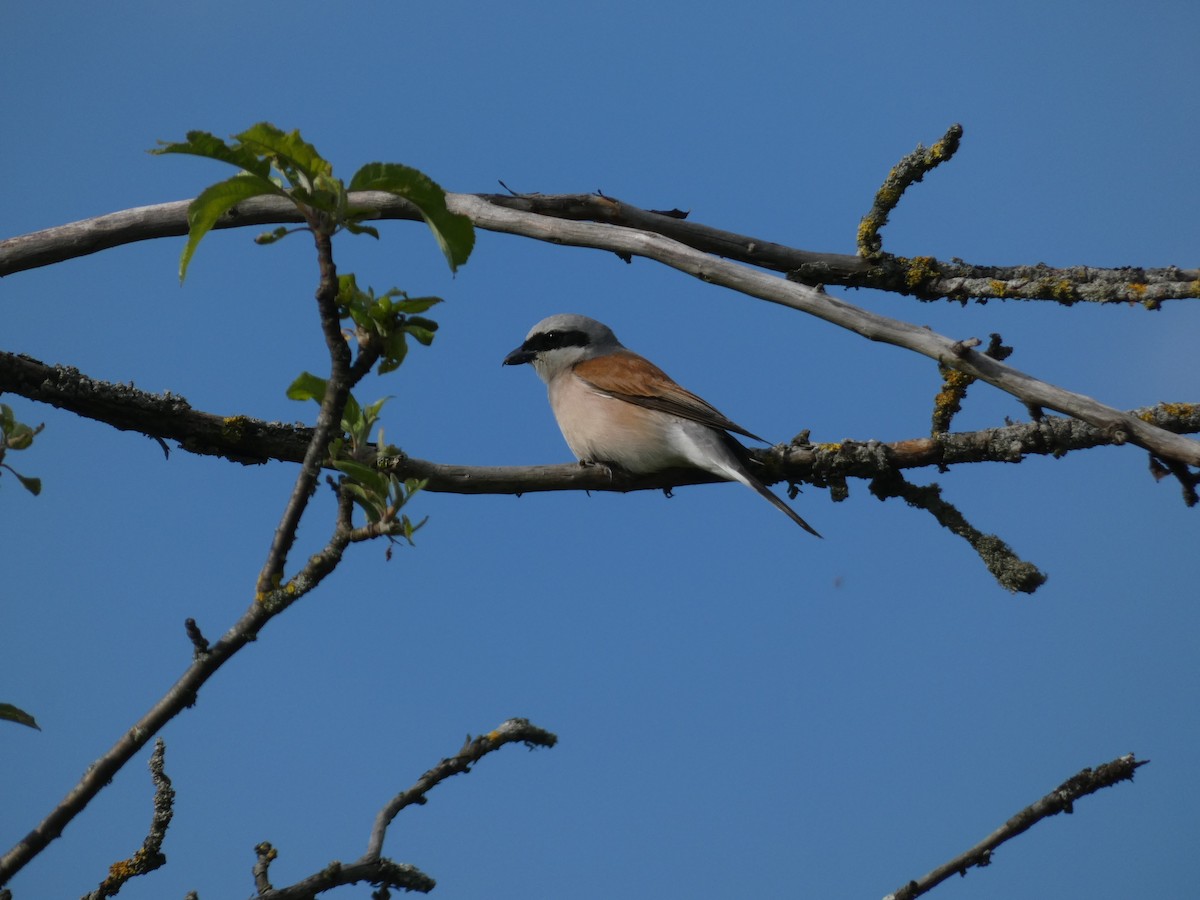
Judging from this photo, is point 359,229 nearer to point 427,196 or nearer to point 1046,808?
point 427,196

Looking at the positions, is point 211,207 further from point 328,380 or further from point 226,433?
point 226,433

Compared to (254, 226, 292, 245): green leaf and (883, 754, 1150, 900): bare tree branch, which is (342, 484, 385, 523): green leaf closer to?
(254, 226, 292, 245): green leaf

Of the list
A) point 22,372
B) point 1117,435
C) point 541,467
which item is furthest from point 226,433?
point 1117,435

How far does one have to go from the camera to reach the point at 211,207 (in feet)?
6.75

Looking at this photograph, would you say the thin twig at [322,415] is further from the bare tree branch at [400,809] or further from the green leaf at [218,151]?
the bare tree branch at [400,809]

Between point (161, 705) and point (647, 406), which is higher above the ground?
point (647, 406)

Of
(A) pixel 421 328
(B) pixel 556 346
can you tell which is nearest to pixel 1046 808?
(A) pixel 421 328

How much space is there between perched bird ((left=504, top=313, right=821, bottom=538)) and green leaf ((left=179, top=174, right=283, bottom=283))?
3.28 m

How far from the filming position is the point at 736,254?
4312 millimetres

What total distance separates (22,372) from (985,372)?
11.5 feet

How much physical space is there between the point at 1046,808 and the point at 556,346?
524 cm

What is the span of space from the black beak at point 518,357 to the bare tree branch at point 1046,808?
5210mm

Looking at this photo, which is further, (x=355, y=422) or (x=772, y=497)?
(x=772, y=497)

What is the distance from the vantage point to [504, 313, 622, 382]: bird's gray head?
7363mm
